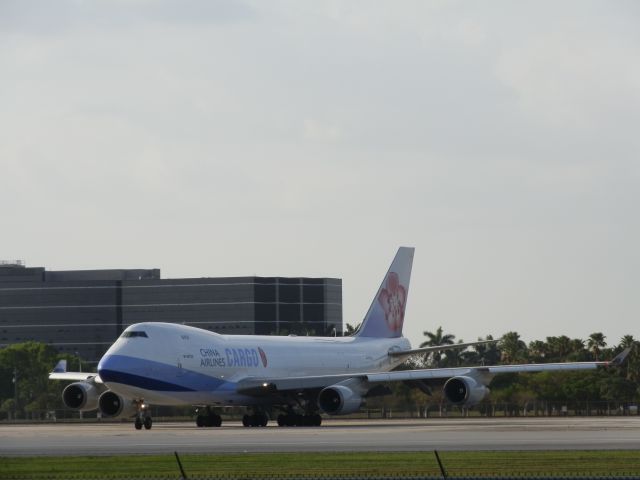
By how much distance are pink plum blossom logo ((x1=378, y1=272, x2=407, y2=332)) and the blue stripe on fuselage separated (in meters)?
20.7

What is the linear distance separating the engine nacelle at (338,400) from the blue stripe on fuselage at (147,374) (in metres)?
6.00

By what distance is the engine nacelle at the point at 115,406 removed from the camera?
7006 cm

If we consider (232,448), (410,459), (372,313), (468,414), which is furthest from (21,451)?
(468,414)

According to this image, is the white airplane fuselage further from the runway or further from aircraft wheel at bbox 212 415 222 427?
the runway

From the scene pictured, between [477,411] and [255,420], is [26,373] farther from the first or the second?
[255,420]

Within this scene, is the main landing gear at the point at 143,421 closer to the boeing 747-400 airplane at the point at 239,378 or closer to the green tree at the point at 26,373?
the boeing 747-400 airplane at the point at 239,378

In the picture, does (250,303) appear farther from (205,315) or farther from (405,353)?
(405,353)

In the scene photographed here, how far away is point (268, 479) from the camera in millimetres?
31594

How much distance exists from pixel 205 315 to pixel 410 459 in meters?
162

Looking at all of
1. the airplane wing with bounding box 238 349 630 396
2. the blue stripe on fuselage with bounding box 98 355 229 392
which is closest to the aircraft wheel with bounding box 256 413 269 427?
the airplane wing with bounding box 238 349 630 396

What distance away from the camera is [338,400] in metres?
69.4

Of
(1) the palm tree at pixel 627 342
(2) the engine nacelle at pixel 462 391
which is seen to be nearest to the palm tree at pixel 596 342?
(1) the palm tree at pixel 627 342

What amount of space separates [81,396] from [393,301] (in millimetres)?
22241

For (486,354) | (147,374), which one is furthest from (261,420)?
(486,354)
